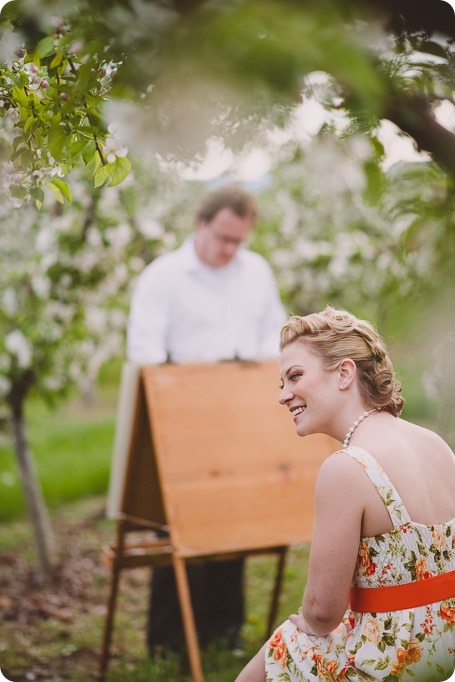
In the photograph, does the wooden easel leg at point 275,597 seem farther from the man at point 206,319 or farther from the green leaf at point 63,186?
the green leaf at point 63,186

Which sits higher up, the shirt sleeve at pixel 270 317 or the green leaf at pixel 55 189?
the green leaf at pixel 55 189

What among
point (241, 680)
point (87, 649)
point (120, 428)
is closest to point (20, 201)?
point (241, 680)

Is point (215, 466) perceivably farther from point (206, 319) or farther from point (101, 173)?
point (101, 173)

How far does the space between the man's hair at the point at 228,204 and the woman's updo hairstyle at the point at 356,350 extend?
1.95 m

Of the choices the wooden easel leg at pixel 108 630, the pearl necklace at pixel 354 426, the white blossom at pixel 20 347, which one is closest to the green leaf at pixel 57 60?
the pearl necklace at pixel 354 426

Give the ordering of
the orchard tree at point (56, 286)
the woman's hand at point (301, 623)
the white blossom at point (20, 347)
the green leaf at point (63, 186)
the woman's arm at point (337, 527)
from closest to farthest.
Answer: the woman's arm at point (337, 527), the woman's hand at point (301, 623), the green leaf at point (63, 186), the white blossom at point (20, 347), the orchard tree at point (56, 286)

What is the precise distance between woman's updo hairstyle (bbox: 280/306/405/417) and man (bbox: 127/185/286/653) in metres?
1.80

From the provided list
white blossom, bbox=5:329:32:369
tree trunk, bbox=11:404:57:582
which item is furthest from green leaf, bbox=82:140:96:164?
tree trunk, bbox=11:404:57:582

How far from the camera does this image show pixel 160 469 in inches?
131

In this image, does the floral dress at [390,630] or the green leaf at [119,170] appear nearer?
the floral dress at [390,630]

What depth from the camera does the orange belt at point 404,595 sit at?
6.45 feet

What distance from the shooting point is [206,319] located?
4062mm

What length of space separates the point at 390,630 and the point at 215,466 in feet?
5.11

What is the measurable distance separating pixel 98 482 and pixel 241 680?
230 inches
